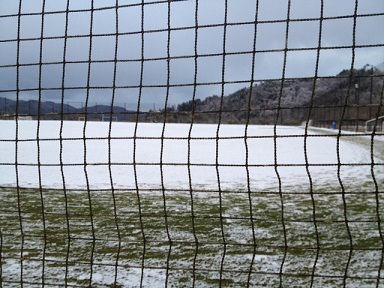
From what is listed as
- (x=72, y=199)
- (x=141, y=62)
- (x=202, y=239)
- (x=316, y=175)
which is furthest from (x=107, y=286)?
Answer: (x=316, y=175)

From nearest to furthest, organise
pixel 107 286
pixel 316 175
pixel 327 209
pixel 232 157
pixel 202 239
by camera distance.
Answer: pixel 107 286 < pixel 202 239 < pixel 327 209 < pixel 316 175 < pixel 232 157

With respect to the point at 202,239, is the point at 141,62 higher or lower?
higher

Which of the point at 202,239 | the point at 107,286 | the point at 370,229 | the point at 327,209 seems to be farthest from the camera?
the point at 327,209

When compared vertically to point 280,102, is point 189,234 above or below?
below

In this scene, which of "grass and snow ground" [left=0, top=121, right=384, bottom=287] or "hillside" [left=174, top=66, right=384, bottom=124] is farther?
"grass and snow ground" [left=0, top=121, right=384, bottom=287]

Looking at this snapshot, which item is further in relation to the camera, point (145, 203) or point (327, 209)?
point (145, 203)

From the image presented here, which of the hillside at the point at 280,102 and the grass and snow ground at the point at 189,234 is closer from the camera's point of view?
the hillside at the point at 280,102

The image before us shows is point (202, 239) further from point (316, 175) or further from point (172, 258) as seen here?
point (316, 175)

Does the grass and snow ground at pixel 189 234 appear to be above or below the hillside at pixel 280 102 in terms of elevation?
below

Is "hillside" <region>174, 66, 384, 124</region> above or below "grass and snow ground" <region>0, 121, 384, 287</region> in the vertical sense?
above

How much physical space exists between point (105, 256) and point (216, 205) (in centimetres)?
176

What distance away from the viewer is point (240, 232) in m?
3.21

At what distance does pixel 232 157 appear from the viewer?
945 cm

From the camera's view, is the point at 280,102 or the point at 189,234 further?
the point at 189,234
